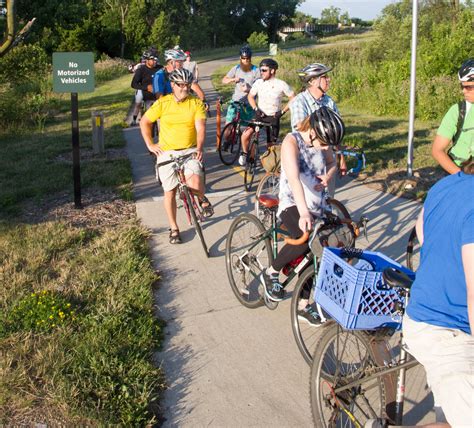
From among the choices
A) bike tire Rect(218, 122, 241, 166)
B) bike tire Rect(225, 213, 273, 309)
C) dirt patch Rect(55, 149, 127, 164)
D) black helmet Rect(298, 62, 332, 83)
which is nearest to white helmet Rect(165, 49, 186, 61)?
bike tire Rect(218, 122, 241, 166)

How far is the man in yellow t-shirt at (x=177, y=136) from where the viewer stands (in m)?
6.88

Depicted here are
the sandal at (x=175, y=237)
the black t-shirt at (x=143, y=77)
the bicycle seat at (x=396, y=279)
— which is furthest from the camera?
the black t-shirt at (x=143, y=77)

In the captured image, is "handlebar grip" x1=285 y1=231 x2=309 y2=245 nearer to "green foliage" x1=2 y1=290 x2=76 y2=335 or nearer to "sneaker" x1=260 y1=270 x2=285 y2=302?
"sneaker" x1=260 y1=270 x2=285 y2=302

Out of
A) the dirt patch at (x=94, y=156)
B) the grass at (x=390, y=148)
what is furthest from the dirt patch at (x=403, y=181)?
the dirt patch at (x=94, y=156)

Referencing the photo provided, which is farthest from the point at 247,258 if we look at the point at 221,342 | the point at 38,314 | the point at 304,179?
the point at 38,314

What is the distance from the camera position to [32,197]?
902 cm

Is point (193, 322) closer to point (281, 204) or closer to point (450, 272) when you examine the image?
point (281, 204)

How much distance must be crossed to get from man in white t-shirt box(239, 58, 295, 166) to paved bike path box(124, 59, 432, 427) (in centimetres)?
214

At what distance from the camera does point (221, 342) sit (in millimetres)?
4754

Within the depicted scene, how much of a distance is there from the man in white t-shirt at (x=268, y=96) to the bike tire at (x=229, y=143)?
2.92 feet

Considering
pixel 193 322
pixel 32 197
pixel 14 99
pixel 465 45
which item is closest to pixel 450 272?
pixel 193 322

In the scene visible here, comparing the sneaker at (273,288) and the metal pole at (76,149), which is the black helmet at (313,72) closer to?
the sneaker at (273,288)

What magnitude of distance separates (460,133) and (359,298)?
2876mm

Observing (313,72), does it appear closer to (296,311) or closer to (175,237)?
(175,237)
